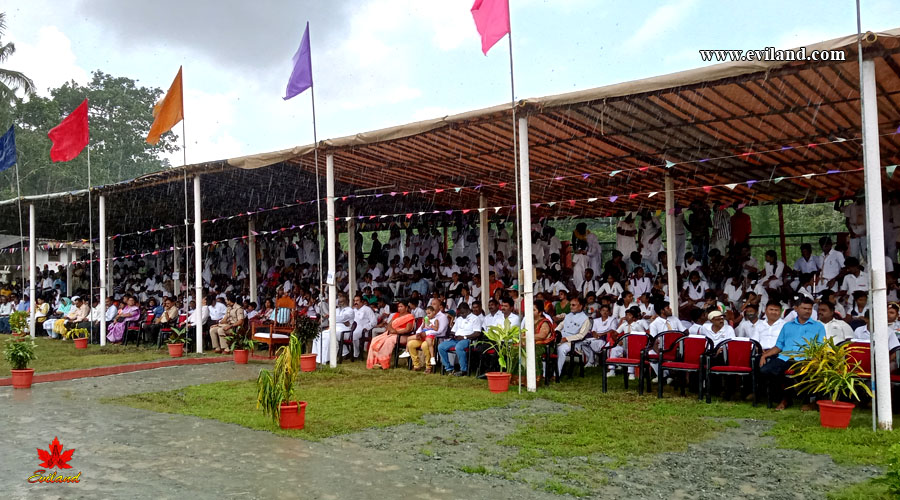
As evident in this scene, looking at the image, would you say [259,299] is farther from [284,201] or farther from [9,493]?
[9,493]

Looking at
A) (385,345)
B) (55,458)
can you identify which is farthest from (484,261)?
(55,458)

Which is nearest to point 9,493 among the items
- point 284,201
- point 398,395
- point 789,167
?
point 398,395

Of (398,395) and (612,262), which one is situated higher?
(612,262)

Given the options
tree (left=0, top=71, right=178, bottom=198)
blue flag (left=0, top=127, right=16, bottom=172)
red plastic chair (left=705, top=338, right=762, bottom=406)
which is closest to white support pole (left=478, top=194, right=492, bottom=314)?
red plastic chair (left=705, top=338, right=762, bottom=406)

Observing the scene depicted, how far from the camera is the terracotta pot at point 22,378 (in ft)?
33.7

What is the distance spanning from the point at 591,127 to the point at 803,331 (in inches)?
151

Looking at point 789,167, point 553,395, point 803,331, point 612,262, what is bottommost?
point 553,395

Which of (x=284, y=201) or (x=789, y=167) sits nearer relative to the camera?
(x=789, y=167)

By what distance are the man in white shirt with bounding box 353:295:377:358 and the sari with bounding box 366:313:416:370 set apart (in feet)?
3.64

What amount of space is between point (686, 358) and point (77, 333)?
15.3 metres

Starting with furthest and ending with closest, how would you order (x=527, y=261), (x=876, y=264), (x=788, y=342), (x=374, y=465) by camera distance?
1. (x=527, y=261)
2. (x=788, y=342)
3. (x=876, y=264)
4. (x=374, y=465)

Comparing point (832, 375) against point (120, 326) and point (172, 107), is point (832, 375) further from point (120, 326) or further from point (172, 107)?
point (120, 326)

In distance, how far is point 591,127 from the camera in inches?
387

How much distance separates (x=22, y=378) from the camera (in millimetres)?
10289
